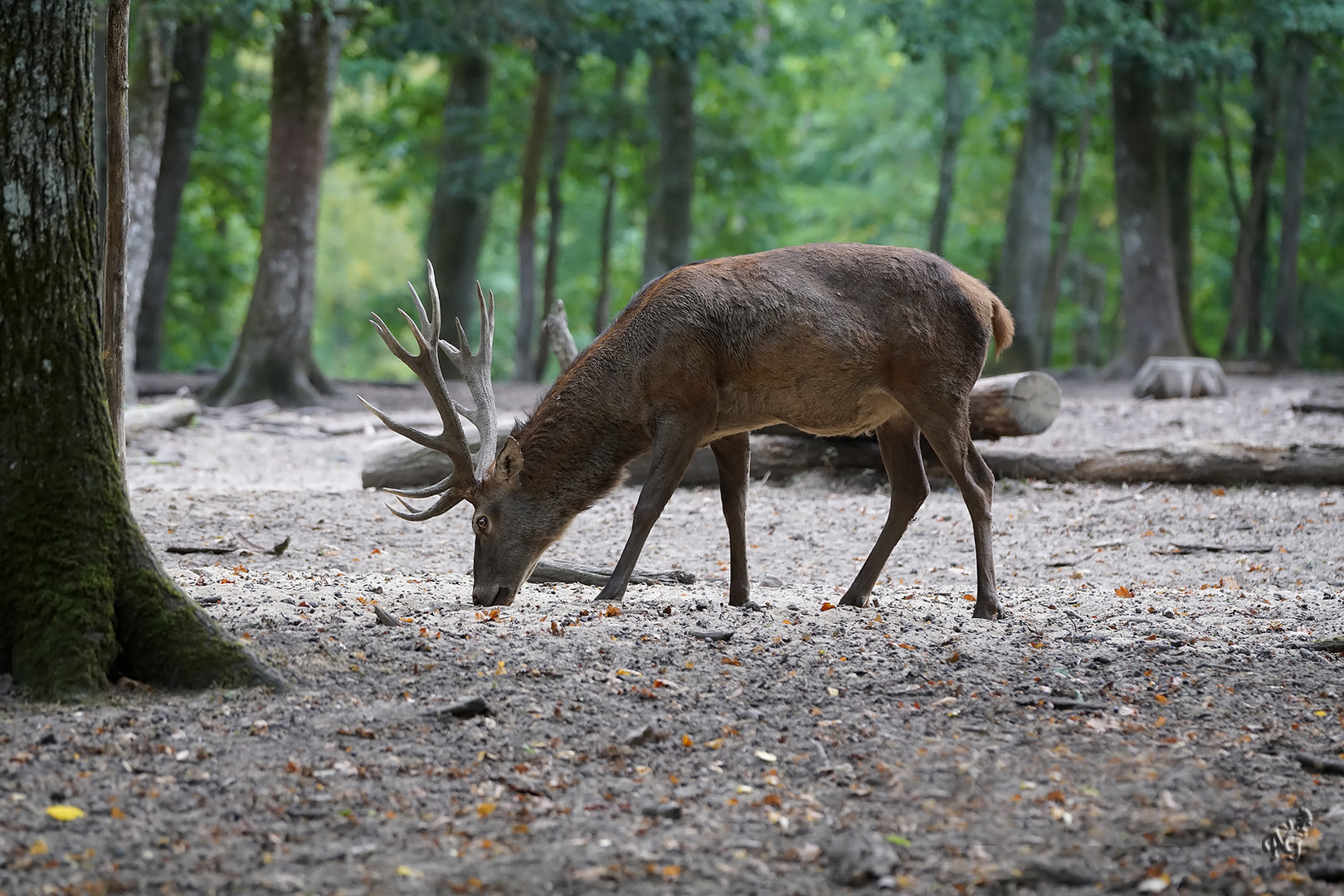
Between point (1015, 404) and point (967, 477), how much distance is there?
3.55m

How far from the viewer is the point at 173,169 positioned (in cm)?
1894

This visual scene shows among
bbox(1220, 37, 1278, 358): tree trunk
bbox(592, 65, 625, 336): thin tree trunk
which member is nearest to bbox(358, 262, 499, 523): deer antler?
bbox(592, 65, 625, 336): thin tree trunk

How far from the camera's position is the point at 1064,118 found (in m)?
22.2

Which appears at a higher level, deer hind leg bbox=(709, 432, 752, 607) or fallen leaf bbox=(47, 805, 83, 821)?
deer hind leg bbox=(709, 432, 752, 607)

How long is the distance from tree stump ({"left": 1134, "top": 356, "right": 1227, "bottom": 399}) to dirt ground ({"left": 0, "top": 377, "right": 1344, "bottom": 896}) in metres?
8.18

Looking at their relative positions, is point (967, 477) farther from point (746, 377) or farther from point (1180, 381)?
point (1180, 381)

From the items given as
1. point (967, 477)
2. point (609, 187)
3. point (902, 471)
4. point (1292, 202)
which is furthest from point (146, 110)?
point (1292, 202)

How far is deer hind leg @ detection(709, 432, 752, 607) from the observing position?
651 centimetres

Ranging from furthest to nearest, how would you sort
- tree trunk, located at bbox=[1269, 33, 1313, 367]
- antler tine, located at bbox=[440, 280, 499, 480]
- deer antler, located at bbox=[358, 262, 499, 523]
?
1. tree trunk, located at bbox=[1269, 33, 1313, 367]
2. antler tine, located at bbox=[440, 280, 499, 480]
3. deer antler, located at bbox=[358, 262, 499, 523]

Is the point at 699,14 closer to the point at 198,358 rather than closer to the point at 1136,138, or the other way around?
the point at 1136,138

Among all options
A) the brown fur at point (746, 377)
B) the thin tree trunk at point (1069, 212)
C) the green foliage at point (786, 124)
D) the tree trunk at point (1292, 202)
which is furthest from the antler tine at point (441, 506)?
the tree trunk at point (1292, 202)

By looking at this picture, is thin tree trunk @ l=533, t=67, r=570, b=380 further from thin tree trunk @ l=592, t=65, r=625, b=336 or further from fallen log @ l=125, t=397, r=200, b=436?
fallen log @ l=125, t=397, r=200, b=436

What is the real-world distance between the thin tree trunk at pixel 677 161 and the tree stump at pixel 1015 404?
33.3ft

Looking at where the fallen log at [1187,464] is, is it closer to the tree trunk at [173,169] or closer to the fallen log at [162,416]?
the fallen log at [162,416]
